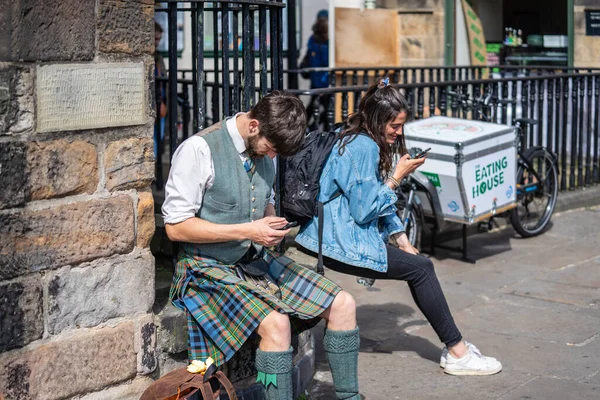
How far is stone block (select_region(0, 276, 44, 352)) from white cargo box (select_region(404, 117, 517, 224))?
4.07 meters

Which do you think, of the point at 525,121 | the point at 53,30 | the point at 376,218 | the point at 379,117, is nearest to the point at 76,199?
the point at 53,30

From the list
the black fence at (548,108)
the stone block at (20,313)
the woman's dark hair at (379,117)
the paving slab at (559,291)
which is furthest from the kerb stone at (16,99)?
the black fence at (548,108)

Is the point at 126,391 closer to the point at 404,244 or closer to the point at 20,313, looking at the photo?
the point at 20,313

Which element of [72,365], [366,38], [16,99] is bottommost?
[72,365]

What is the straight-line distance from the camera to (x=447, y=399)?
4.91 meters

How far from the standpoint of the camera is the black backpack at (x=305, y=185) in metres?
4.84

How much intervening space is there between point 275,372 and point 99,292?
77 cm

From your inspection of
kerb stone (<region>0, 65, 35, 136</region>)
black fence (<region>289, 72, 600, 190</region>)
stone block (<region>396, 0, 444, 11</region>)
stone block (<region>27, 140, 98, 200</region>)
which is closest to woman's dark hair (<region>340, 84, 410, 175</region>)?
stone block (<region>27, 140, 98, 200</region>)

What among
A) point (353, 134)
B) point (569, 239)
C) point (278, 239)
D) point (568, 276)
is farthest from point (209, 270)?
point (569, 239)

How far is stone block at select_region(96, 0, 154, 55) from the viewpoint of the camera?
377 centimetres

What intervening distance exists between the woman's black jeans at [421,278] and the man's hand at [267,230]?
3.22 ft

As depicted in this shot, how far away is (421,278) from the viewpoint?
5102 mm

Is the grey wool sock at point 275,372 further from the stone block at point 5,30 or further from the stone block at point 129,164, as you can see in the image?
the stone block at point 5,30

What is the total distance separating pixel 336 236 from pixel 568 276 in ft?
9.90
